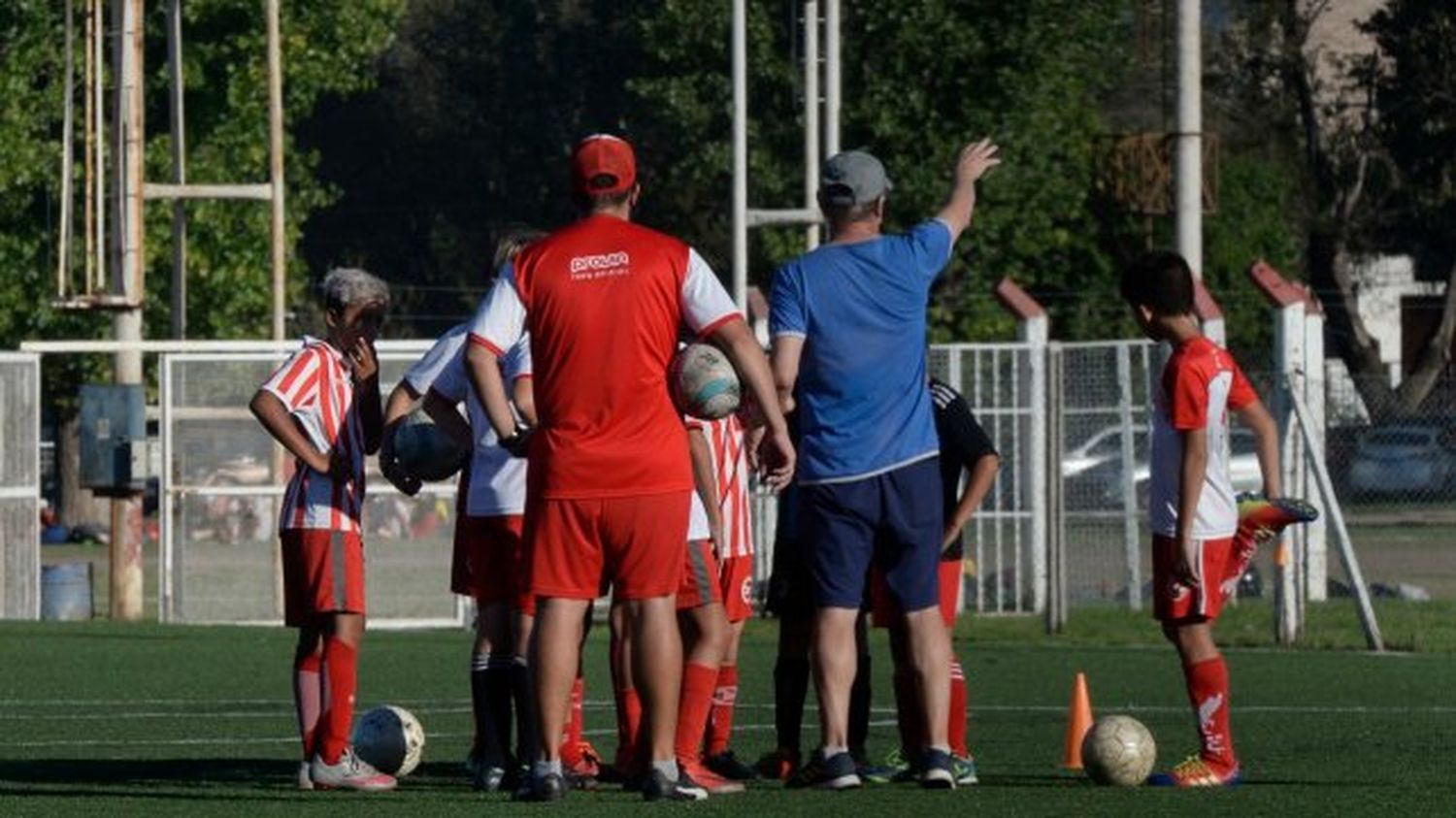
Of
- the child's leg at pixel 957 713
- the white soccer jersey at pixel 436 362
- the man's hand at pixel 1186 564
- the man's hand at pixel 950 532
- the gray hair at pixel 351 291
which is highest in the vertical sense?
the gray hair at pixel 351 291

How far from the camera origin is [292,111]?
46125 mm

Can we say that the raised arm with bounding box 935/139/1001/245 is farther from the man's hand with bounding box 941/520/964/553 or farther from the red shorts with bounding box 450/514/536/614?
the red shorts with bounding box 450/514/536/614

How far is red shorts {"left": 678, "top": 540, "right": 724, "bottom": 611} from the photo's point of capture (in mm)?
11523

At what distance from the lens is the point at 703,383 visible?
10.7 meters

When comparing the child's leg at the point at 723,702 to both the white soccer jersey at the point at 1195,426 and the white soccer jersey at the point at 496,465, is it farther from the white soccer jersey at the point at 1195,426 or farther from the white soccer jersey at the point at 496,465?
the white soccer jersey at the point at 1195,426

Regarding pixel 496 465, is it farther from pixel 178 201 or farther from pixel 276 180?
pixel 178 201

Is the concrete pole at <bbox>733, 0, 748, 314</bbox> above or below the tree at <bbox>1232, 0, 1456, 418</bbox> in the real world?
below

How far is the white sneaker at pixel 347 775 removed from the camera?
1167cm

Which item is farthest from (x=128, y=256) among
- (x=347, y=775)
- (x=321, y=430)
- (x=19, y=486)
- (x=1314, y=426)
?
(x=347, y=775)

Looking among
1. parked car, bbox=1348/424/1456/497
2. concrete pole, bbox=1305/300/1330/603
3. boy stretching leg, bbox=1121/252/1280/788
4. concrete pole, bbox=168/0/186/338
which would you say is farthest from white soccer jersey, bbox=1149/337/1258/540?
concrete pole, bbox=168/0/186/338

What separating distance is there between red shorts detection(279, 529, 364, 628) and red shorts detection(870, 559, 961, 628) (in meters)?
1.82

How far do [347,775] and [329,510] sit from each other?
3.09ft

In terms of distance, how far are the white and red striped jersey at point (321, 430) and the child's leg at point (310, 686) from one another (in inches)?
16.0

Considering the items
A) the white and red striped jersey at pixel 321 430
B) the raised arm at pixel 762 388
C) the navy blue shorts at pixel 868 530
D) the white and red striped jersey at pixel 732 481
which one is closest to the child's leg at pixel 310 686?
the white and red striped jersey at pixel 321 430
